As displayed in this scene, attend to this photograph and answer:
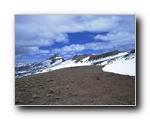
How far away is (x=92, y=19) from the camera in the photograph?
3039 millimetres

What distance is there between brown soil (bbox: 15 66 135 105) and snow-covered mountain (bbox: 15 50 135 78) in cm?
11

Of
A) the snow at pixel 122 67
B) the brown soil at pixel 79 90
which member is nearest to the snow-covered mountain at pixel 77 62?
the snow at pixel 122 67

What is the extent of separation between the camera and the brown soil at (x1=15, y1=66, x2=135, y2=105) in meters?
3.02

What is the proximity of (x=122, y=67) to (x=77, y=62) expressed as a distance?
55 cm

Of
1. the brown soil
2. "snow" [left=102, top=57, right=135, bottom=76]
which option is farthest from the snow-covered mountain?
the brown soil

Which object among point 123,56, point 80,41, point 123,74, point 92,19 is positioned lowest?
point 123,74

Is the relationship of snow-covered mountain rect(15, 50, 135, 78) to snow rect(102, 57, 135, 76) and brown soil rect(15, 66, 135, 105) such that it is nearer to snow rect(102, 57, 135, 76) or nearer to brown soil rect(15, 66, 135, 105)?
snow rect(102, 57, 135, 76)

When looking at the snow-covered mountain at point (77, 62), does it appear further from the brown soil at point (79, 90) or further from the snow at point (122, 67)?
the brown soil at point (79, 90)

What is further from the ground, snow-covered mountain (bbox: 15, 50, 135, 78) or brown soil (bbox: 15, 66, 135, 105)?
snow-covered mountain (bbox: 15, 50, 135, 78)

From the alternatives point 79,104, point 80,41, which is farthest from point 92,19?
point 79,104

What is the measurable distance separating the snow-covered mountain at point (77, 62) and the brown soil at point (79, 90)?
0.11 metres

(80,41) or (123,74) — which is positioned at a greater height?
(80,41)
